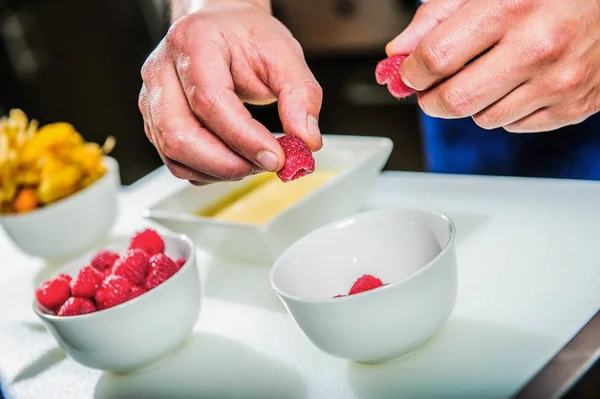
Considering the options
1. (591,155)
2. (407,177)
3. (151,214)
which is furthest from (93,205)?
(591,155)

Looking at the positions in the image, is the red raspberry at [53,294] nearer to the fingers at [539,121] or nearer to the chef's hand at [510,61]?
the chef's hand at [510,61]

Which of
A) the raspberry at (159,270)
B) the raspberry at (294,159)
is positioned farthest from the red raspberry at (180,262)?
the raspberry at (294,159)

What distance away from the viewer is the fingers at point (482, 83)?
2.48ft

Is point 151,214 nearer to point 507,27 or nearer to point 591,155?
point 507,27

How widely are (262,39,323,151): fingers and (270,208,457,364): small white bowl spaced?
13 centimetres

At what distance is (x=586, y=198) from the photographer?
96cm

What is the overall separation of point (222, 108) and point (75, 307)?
304mm

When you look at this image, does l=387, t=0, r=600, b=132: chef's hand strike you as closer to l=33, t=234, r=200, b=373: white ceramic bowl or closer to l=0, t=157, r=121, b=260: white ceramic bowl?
l=33, t=234, r=200, b=373: white ceramic bowl

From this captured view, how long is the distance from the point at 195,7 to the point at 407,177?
47cm

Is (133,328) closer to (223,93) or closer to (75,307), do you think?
(75,307)

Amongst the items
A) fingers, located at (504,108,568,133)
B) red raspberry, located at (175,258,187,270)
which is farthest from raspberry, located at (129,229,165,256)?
fingers, located at (504,108,568,133)

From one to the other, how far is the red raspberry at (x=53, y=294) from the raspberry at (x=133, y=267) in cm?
7

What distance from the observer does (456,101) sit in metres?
0.79

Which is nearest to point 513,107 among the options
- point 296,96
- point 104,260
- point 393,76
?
point 393,76
